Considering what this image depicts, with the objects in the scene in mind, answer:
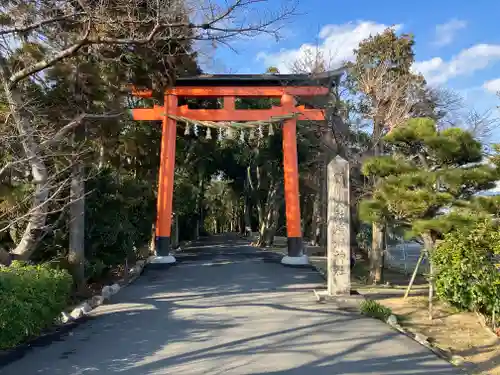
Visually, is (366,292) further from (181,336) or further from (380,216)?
(181,336)

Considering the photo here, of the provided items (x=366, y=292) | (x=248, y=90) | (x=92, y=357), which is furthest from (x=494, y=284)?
(x=248, y=90)

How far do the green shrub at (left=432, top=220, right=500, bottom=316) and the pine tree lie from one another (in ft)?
1.23

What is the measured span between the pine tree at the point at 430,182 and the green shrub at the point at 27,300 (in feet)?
19.9

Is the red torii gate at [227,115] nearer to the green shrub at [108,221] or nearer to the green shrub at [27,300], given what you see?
the green shrub at [108,221]

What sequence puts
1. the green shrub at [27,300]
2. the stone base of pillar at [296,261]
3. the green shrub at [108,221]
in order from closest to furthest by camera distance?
the green shrub at [27,300] → the green shrub at [108,221] → the stone base of pillar at [296,261]

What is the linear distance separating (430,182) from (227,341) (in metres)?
5.08

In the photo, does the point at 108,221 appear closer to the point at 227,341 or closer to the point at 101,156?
the point at 101,156

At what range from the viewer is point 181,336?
274 inches

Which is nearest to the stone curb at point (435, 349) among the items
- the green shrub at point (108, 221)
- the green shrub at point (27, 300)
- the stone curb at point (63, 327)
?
the stone curb at point (63, 327)

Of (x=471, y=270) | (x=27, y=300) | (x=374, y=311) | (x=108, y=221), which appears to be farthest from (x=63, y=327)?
(x=471, y=270)

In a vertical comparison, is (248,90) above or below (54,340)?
above

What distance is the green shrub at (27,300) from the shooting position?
19.7 feet

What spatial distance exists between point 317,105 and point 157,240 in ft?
22.3

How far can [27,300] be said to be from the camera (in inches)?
264
